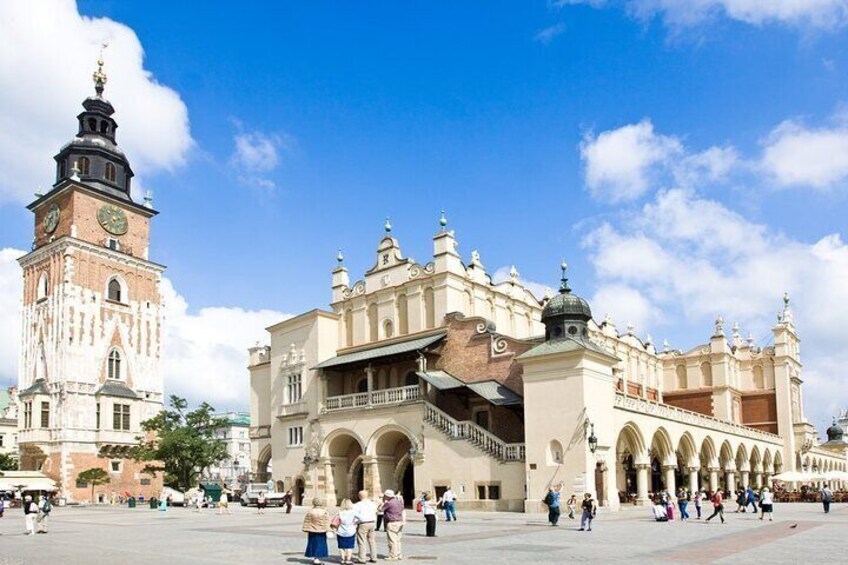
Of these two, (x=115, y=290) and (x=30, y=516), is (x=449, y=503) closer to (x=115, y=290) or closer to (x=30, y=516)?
(x=30, y=516)

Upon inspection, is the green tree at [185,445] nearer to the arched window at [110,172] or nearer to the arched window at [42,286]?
the arched window at [42,286]

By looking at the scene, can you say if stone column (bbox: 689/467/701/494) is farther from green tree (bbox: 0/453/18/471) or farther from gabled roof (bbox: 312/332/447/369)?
green tree (bbox: 0/453/18/471)

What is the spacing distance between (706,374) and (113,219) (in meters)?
51.6

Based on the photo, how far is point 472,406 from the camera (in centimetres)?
4238

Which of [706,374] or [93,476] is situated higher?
[706,374]

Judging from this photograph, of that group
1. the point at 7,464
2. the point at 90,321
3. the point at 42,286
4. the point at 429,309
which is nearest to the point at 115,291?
the point at 90,321

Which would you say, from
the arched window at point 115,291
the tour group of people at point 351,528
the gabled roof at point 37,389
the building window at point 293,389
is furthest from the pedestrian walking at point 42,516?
the arched window at point 115,291

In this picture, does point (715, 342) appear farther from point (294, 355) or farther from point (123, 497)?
point (123, 497)

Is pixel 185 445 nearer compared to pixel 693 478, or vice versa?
pixel 693 478

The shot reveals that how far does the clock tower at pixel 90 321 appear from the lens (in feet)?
211

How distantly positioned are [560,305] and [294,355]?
19218 mm

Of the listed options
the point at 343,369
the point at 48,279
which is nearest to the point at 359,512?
the point at 343,369

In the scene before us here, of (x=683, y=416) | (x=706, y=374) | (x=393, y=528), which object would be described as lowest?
(x=393, y=528)

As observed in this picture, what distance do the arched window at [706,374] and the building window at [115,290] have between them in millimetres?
49098
